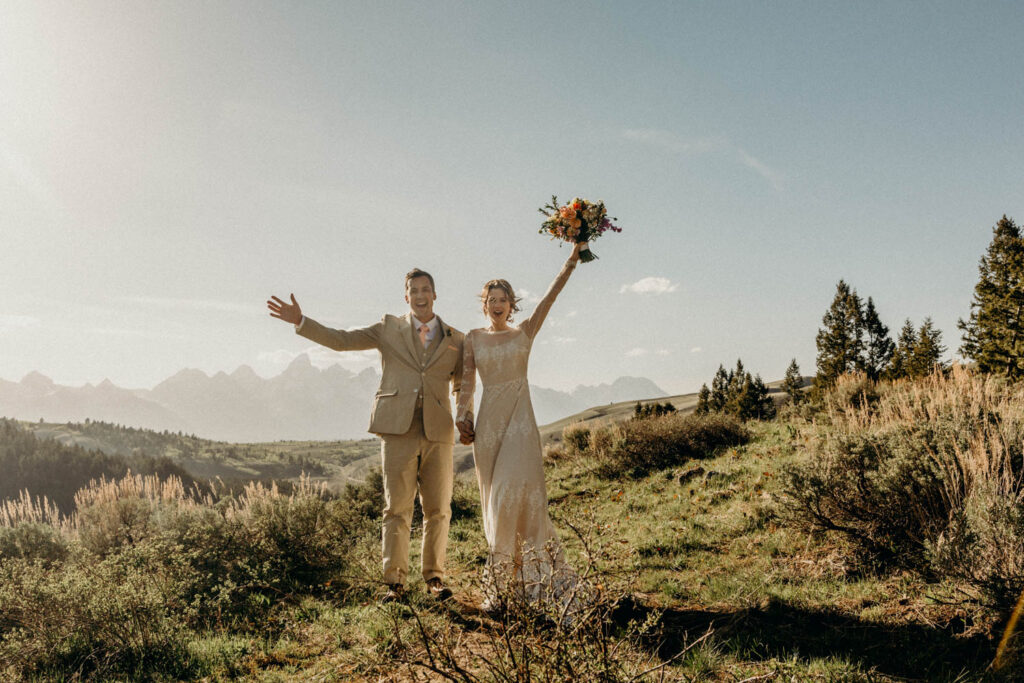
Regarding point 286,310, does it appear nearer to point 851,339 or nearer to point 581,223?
point 581,223

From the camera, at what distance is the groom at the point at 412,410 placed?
14.7 feet

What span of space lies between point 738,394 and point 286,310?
169ft

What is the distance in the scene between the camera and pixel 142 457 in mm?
35562

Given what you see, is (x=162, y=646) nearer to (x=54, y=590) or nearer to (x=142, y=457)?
(x=54, y=590)

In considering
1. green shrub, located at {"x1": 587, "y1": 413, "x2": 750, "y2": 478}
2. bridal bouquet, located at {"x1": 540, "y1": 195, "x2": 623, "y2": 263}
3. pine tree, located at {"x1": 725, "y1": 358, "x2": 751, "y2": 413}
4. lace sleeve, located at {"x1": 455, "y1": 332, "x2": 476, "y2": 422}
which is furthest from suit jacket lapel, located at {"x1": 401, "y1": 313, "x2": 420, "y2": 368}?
pine tree, located at {"x1": 725, "y1": 358, "x2": 751, "y2": 413}

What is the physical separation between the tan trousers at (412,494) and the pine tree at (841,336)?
47.0 meters

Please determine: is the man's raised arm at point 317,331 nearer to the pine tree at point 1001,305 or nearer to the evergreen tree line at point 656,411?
the evergreen tree line at point 656,411

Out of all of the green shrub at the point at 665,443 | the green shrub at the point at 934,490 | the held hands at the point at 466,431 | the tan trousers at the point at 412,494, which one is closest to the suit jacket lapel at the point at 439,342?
the tan trousers at the point at 412,494

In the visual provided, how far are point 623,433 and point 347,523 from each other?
638 cm

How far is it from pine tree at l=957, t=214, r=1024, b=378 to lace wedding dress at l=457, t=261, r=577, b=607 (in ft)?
110

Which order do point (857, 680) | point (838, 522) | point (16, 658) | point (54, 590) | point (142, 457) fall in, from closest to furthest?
Answer: point (857, 680), point (16, 658), point (54, 590), point (838, 522), point (142, 457)

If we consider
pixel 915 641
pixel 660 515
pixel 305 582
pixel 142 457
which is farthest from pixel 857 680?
pixel 142 457

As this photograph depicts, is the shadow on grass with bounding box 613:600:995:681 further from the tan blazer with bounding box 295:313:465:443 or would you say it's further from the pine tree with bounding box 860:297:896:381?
the pine tree with bounding box 860:297:896:381

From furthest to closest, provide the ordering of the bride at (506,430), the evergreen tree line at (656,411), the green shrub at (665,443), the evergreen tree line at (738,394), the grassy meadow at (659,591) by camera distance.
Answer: the evergreen tree line at (738,394) < the evergreen tree line at (656,411) < the green shrub at (665,443) < the bride at (506,430) < the grassy meadow at (659,591)
